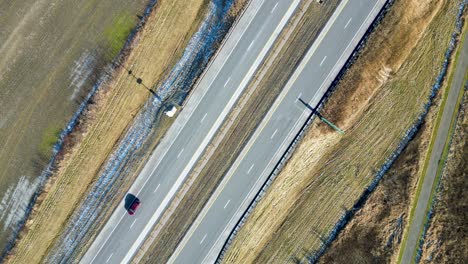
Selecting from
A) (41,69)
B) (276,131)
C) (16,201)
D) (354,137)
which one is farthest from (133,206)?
(354,137)

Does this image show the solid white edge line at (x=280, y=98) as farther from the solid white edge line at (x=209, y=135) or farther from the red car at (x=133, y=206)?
the red car at (x=133, y=206)

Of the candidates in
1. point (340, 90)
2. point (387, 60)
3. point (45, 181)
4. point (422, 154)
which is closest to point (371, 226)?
point (422, 154)

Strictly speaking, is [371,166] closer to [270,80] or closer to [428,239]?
[428,239]

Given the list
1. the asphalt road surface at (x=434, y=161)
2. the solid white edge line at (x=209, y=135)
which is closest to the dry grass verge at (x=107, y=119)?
the solid white edge line at (x=209, y=135)

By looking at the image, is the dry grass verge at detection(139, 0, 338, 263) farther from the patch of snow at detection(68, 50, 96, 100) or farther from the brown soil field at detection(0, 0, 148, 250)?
the patch of snow at detection(68, 50, 96, 100)

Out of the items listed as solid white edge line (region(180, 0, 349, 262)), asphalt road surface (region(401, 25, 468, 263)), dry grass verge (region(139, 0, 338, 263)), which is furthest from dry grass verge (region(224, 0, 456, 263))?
dry grass verge (region(139, 0, 338, 263))
